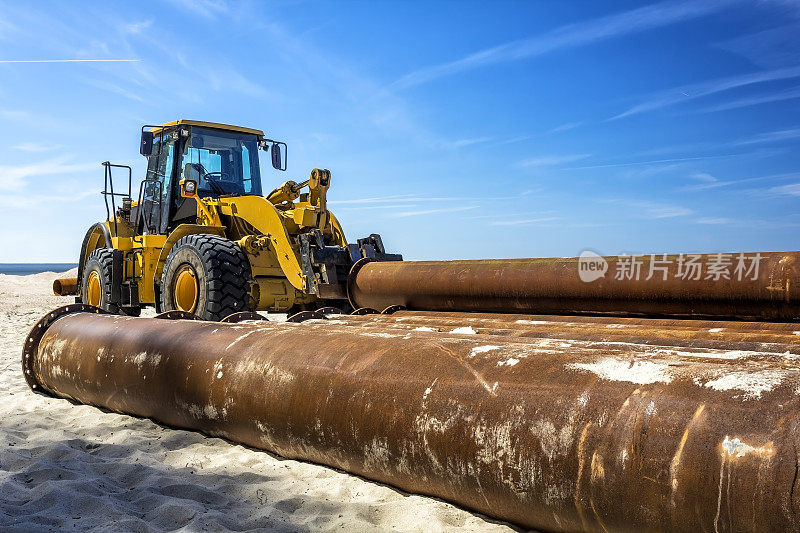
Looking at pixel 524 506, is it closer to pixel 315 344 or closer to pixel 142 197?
pixel 315 344

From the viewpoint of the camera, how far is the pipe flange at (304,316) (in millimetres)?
5047

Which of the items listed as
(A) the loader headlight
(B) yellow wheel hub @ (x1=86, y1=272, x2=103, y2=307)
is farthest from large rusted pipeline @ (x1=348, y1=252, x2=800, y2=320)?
(B) yellow wheel hub @ (x1=86, y1=272, x2=103, y2=307)

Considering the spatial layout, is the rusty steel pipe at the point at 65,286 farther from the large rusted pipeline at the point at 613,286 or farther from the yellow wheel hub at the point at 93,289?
the large rusted pipeline at the point at 613,286

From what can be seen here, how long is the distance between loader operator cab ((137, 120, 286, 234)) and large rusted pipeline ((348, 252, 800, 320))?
11.5 ft

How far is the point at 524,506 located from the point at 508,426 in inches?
11.6

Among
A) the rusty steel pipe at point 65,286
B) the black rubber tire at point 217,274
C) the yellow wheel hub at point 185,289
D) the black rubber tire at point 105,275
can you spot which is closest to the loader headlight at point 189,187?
the black rubber tire at point 217,274

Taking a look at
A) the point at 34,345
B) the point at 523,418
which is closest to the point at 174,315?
the point at 34,345

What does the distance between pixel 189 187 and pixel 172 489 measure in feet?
19.4

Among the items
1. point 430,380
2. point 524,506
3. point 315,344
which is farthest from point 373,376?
point 524,506

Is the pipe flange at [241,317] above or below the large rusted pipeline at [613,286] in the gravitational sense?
below

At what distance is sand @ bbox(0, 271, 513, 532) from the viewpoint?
2639 mm

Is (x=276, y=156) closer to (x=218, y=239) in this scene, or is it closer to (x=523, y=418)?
(x=218, y=239)

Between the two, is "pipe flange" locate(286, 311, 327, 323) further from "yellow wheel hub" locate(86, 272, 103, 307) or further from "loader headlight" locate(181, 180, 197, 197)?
"yellow wheel hub" locate(86, 272, 103, 307)

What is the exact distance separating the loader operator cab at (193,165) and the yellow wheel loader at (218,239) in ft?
0.04
